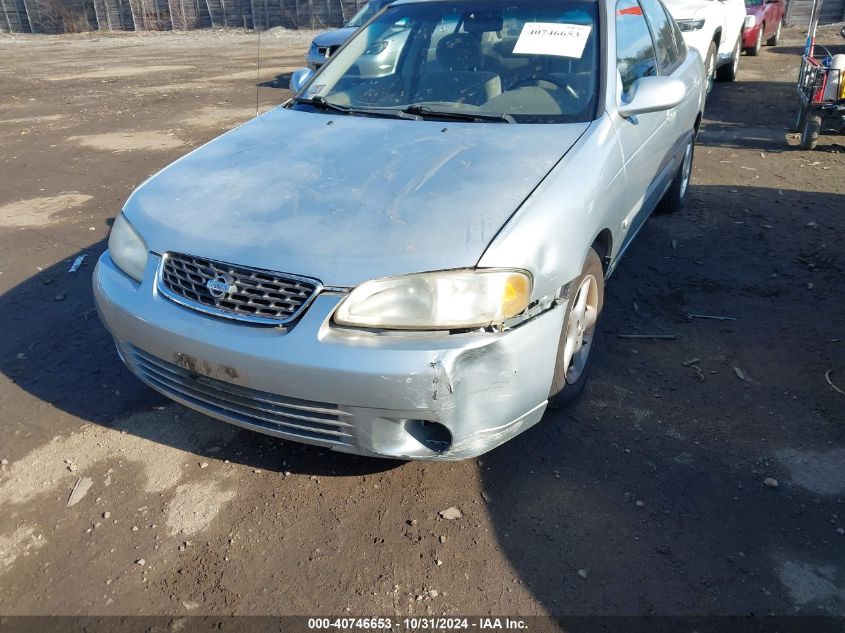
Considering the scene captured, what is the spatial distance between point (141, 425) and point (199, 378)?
2.62ft

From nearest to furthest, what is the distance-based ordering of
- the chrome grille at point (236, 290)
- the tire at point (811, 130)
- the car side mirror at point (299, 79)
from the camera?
the chrome grille at point (236, 290), the car side mirror at point (299, 79), the tire at point (811, 130)

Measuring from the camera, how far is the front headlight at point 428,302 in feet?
7.33

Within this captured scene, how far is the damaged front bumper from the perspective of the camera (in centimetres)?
218

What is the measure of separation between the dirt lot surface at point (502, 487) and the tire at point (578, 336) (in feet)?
0.43

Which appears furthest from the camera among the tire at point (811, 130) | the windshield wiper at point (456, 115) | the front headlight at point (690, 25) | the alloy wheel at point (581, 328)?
the front headlight at point (690, 25)

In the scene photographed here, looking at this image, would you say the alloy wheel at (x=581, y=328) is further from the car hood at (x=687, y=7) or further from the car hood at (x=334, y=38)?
the car hood at (x=334, y=38)

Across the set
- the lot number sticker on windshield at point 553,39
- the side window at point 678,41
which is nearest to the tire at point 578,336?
the lot number sticker on windshield at point 553,39

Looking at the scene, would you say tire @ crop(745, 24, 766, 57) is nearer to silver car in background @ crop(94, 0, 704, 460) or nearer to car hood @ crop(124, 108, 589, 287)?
silver car in background @ crop(94, 0, 704, 460)

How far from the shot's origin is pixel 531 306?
236cm

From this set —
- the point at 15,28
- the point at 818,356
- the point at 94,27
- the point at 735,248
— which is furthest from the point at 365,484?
the point at 15,28

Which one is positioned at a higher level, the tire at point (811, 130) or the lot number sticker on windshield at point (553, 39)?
the lot number sticker on windshield at point (553, 39)

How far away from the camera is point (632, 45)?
3799 mm

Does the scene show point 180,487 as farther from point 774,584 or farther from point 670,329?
point 670,329

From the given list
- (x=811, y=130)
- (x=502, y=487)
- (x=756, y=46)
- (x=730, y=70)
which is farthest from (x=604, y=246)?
(x=756, y=46)
